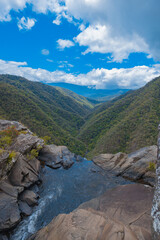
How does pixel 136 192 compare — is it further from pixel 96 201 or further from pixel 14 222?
pixel 14 222

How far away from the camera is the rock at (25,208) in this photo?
15.4 metres

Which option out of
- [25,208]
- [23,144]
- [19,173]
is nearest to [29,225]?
[25,208]

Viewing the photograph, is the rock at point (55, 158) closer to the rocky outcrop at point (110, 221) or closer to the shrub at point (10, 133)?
the shrub at point (10, 133)

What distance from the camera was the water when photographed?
14703 millimetres

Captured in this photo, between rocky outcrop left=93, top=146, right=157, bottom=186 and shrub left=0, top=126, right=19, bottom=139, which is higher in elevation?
shrub left=0, top=126, right=19, bottom=139

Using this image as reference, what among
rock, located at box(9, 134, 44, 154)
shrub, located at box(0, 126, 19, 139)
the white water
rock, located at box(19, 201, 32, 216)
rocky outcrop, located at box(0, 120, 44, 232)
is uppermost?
shrub, located at box(0, 126, 19, 139)

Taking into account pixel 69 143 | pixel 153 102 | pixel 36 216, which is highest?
pixel 153 102

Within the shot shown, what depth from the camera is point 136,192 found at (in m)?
18.1

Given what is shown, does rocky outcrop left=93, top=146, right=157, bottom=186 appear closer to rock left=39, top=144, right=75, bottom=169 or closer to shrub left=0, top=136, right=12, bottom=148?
rock left=39, top=144, right=75, bottom=169

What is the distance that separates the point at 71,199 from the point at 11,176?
9.79 m

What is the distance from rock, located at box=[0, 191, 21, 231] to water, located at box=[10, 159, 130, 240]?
100cm

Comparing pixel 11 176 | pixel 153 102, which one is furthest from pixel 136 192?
pixel 153 102

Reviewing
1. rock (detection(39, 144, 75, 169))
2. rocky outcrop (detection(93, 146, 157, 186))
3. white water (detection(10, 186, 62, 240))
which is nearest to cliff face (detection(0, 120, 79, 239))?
rock (detection(39, 144, 75, 169))

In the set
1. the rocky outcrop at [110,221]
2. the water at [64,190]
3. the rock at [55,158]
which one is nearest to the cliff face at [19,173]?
the rock at [55,158]
